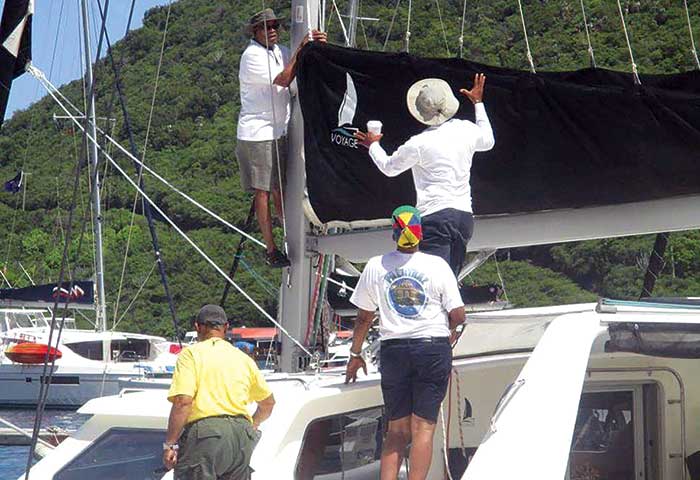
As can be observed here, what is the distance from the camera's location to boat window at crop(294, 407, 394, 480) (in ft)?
16.4

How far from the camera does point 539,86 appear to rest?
5.91m

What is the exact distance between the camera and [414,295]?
4738 mm

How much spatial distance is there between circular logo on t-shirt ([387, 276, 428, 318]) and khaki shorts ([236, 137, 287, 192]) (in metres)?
1.64

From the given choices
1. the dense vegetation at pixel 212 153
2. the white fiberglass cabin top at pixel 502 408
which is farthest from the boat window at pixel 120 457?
the dense vegetation at pixel 212 153

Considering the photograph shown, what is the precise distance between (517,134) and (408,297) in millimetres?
1542

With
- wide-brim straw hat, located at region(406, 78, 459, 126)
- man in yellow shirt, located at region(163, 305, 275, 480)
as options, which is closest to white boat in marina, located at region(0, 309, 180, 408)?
wide-brim straw hat, located at region(406, 78, 459, 126)

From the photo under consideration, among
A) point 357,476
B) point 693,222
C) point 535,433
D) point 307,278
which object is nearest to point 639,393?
point 693,222

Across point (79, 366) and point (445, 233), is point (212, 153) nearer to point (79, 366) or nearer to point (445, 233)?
point (79, 366)

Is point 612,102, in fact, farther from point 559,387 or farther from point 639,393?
point 559,387

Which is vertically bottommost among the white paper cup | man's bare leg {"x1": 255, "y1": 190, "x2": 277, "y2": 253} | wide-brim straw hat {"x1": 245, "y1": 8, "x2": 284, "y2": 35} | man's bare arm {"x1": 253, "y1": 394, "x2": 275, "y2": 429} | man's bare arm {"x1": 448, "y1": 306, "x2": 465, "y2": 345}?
man's bare arm {"x1": 253, "y1": 394, "x2": 275, "y2": 429}

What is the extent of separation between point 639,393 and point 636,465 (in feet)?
1.09

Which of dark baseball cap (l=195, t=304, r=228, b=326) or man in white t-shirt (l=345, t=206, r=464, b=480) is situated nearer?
man in white t-shirt (l=345, t=206, r=464, b=480)

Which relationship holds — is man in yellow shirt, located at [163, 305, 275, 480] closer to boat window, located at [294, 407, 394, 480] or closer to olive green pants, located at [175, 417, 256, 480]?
olive green pants, located at [175, 417, 256, 480]

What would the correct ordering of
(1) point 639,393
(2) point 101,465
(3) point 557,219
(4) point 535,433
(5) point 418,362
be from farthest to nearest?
(3) point 557,219, (1) point 639,393, (2) point 101,465, (5) point 418,362, (4) point 535,433
